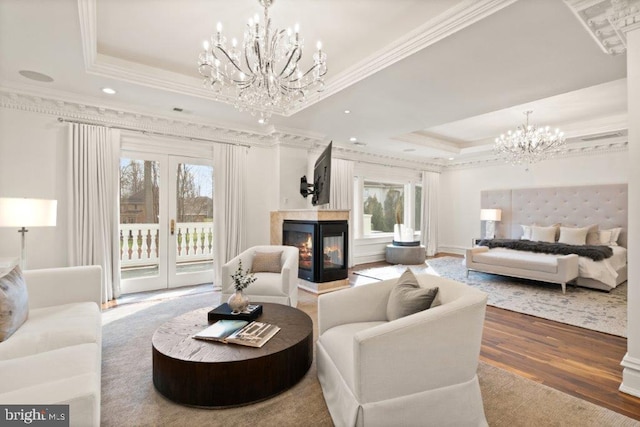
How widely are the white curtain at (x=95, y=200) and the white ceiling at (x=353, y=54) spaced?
19.1 inches

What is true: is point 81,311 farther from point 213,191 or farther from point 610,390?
point 610,390

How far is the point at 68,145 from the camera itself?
3.74 metres

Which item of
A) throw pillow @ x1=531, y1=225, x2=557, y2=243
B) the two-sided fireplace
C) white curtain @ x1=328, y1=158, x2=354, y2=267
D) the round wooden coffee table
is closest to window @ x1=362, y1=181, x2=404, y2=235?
white curtain @ x1=328, y1=158, x2=354, y2=267

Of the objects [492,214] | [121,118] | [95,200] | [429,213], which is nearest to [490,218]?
[492,214]

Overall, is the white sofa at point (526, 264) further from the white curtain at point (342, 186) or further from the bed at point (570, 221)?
the white curtain at point (342, 186)

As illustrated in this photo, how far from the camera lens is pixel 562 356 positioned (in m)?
2.54

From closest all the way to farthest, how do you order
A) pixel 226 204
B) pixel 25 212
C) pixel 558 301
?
pixel 25 212
pixel 558 301
pixel 226 204

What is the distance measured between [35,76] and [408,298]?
14.1 feet

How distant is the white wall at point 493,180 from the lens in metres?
5.63

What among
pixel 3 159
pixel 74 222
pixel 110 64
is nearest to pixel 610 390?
pixel 110 64

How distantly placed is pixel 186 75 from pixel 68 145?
1737 millimetres

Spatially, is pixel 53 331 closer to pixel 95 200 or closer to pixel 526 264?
pixel 95 200

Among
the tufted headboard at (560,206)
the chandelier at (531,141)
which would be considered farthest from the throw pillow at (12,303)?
the tufted headboard at (560,206)

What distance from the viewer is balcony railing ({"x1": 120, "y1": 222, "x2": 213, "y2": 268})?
430 cm
